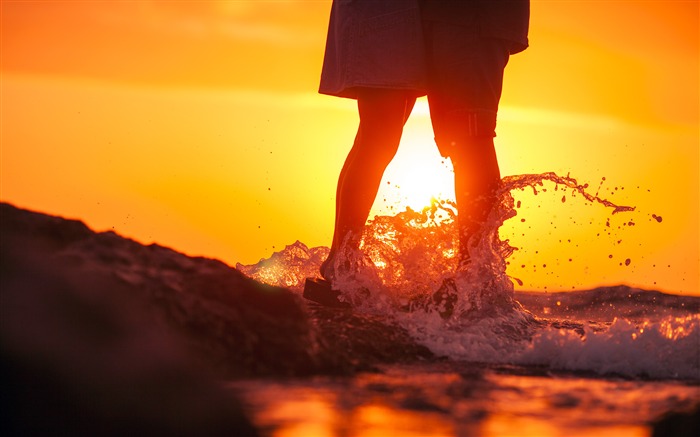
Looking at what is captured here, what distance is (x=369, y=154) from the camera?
4.27 m

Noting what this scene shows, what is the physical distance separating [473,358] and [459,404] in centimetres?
106

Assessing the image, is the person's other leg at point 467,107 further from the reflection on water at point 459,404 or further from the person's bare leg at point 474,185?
the reflection on water at point 459,404

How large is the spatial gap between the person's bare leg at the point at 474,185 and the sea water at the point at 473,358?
0.06 meters

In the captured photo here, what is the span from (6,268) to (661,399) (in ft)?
6.64

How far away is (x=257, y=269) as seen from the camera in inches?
244

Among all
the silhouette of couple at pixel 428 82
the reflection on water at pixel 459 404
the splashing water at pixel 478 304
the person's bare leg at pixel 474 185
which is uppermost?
the silhouette of couple at pixel 428 82

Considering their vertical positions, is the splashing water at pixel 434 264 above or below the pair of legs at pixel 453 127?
below

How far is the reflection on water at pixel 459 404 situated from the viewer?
87.7 inches

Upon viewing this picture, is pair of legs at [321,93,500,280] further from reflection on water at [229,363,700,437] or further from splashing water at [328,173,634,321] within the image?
reflection on water at [229,363,700,437]

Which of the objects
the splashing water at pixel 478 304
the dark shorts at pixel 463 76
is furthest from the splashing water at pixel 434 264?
the dark shorts at pixel 463 76

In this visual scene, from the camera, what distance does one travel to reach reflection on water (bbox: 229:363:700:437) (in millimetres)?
2229

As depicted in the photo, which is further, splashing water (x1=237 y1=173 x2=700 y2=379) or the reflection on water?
splashing water (x1=237 y1=173 x2=700 y2=379)

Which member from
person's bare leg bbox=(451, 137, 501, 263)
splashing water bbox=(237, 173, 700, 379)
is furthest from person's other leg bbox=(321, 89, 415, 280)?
person's bare leg bbox=(451, 137, 501, 263)

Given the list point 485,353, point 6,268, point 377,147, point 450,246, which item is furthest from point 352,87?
point 6,268
